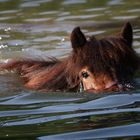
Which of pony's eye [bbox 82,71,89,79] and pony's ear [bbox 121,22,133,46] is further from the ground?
pony's ear [bbox 121,22,133,46]

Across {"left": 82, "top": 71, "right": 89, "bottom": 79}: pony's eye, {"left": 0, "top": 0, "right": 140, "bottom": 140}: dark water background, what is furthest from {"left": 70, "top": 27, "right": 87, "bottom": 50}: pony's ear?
{"left": 0, "top": 0, "right": 140, "bottom": 140}: dark water background

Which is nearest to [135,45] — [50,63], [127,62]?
[50,63]

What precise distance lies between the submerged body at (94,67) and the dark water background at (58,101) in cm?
17

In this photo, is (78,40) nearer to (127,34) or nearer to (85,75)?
(85,75)

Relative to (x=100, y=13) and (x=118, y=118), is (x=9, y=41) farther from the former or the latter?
(x=118, y=118)

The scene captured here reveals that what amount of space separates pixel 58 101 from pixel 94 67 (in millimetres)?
477

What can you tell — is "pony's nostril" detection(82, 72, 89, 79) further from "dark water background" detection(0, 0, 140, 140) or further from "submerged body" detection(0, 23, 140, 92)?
A: "dark water background" detection(0, 0, 140, 140)

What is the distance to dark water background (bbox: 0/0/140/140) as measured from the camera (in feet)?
15.2

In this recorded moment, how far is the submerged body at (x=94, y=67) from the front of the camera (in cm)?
630

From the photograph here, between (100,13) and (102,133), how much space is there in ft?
30.4

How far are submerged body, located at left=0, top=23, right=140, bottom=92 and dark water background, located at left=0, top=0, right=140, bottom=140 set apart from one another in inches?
6.6

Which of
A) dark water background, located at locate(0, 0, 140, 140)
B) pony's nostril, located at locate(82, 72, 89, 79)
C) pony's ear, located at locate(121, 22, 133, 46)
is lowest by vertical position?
dark water background, located at locate(0, 0, 140, 140)

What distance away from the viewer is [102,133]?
4504mm

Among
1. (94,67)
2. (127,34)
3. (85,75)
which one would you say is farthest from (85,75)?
(127,34)
